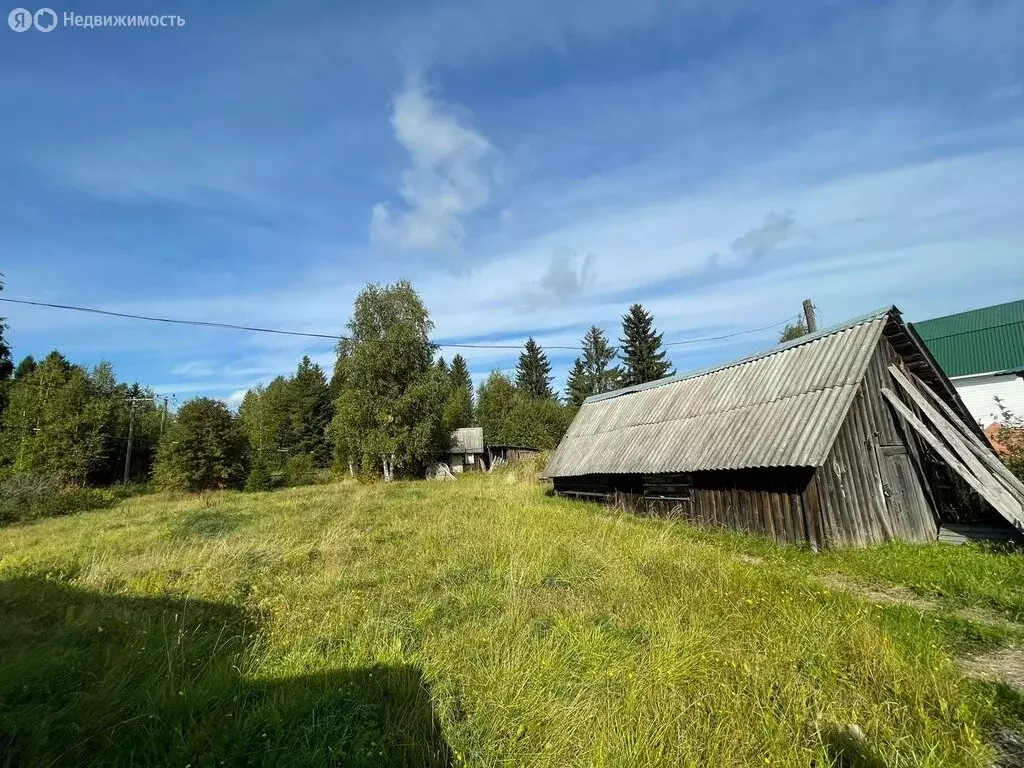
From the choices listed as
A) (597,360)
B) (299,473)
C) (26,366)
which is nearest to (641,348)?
(597,360)

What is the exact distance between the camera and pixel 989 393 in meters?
26.3

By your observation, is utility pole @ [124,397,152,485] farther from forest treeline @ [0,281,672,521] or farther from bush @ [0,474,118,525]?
bush @ [0,474,118,525]

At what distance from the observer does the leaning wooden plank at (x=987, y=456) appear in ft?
30.8

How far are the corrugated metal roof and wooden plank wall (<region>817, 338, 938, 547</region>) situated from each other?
0.68 m

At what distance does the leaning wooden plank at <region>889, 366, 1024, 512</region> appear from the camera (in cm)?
938

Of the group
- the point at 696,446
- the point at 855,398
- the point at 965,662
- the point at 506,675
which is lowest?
the point at 965,662

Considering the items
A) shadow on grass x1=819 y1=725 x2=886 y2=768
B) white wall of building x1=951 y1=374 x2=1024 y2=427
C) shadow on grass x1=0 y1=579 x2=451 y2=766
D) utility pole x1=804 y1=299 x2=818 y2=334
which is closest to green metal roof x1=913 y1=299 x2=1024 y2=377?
white wall of building x1=951 y1=374 x2=1024 y2=427

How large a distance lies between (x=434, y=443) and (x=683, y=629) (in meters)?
34.1

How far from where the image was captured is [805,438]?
392 inches

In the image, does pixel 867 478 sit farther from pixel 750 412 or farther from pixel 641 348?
pixel 641 348

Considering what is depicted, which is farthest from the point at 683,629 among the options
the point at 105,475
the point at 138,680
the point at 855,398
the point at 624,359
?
the point at 105,475

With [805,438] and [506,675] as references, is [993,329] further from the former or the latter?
[506,675]

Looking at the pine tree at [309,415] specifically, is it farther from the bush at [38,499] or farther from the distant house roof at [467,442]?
the bush at [38,499]

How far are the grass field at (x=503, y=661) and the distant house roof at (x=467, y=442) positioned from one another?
36.0 metres
